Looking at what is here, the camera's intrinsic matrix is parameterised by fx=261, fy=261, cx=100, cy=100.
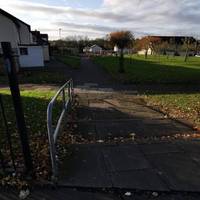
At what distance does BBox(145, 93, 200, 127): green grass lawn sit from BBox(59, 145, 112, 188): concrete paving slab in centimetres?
358

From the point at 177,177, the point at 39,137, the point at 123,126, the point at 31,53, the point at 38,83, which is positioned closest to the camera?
the point at 177,177

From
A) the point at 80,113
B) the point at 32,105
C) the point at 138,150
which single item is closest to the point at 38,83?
the point at 32,105

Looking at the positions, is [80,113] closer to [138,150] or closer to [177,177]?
[138,150]

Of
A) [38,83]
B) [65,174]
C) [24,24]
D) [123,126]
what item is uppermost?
[24,24]

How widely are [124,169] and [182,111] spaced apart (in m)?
5.22

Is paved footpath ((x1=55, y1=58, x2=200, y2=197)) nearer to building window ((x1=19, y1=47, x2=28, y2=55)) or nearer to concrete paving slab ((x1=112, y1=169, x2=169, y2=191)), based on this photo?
concrete paving slab ((x1=112, y1=169, x2=169, y2=191))

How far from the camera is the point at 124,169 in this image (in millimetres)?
3857

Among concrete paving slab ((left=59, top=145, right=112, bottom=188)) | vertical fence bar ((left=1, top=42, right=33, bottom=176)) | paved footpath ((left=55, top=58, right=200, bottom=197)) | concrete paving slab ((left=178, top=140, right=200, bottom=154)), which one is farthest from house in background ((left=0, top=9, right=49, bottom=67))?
vertical fence bar ((left=1, top=42, right=33, bottom=176))

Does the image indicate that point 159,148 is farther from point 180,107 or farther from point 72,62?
point 72,62

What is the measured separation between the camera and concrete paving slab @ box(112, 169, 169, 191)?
3.37m

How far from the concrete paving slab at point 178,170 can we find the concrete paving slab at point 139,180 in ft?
0.39

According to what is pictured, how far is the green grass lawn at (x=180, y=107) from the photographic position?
25.2ft

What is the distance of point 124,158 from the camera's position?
4246 millimetres

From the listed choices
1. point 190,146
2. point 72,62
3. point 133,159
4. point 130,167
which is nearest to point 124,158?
point 133,159
